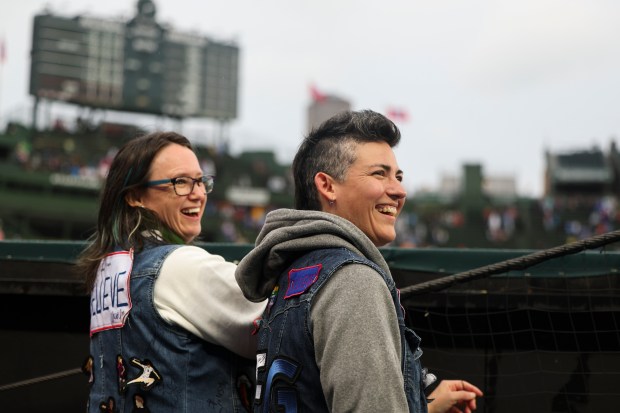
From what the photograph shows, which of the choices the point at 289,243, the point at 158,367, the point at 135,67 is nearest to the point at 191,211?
the point at 158,367

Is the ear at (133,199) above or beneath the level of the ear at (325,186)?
beneath

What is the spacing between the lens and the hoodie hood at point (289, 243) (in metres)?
2.18

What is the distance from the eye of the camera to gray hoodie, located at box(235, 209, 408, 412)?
1878mm

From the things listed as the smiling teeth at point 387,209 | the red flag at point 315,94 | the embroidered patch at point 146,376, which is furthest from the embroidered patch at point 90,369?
the red flag at point 315,94

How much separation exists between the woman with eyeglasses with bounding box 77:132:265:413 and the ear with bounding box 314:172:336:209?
40 cm

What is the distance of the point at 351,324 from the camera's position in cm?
193

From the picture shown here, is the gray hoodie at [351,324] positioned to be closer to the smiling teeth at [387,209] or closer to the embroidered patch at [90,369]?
the smiling teeth at [387,209]

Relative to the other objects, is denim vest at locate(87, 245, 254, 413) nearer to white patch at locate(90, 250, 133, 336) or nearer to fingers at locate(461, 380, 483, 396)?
white patch at locate(90, 250, 133, 336)

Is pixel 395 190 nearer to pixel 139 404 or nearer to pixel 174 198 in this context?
pixel 174 198

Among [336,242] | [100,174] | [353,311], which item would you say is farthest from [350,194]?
[100,174]

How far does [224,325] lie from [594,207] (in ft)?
103

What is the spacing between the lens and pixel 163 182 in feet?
9.25

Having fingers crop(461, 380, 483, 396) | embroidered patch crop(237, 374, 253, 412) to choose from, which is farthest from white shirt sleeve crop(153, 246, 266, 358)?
fingers crop(461, 380, 483, 396)

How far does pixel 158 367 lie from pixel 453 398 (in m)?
0.90
